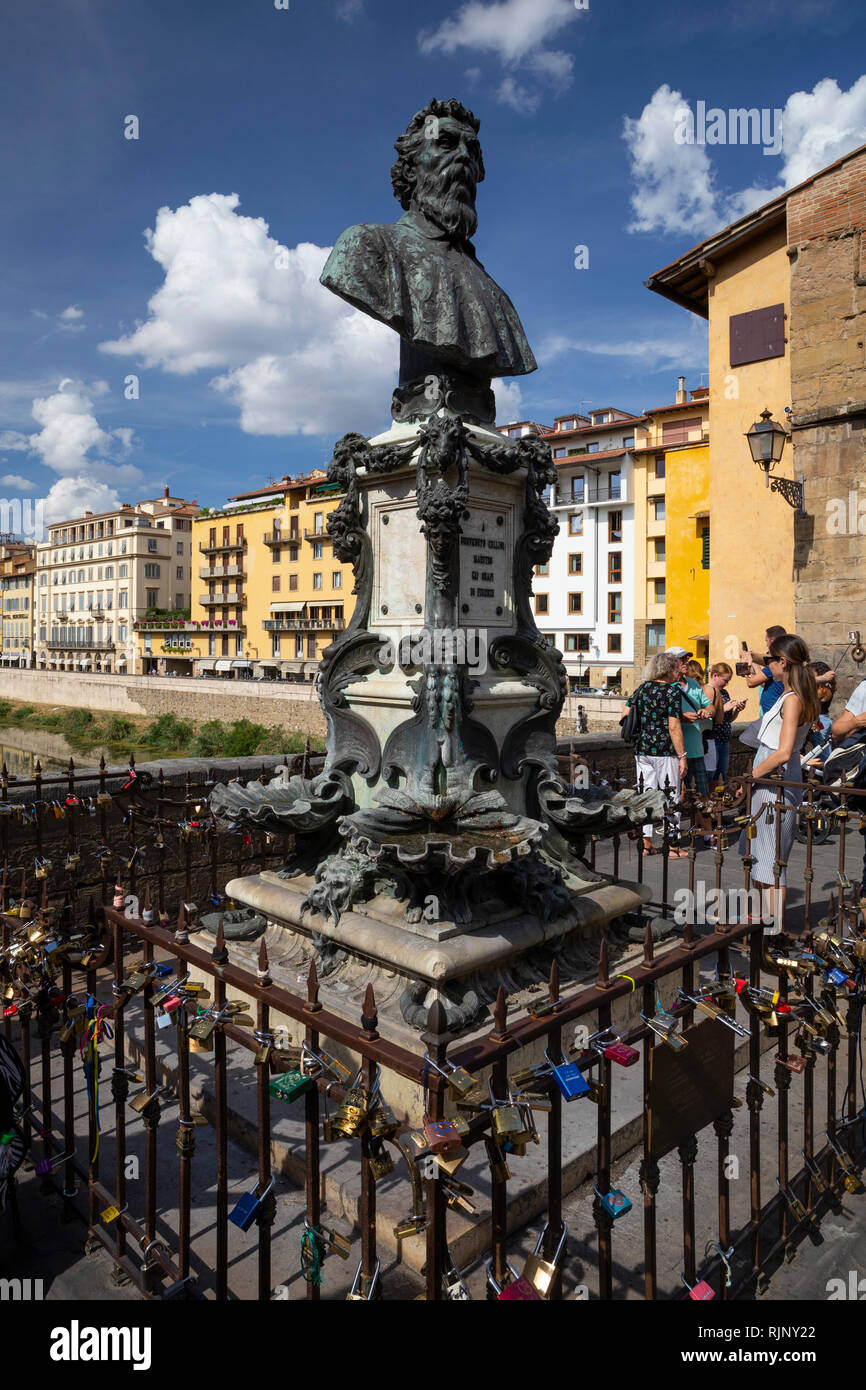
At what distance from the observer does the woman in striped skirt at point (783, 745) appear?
15.9ft

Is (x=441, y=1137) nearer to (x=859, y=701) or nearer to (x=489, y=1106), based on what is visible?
(x=489, y=1106)

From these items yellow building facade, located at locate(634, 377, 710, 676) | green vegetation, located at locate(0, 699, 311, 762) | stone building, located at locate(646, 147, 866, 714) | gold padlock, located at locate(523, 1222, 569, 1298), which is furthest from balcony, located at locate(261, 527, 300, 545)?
gold padlock, located at locate(523, 1222, 569, 1298)

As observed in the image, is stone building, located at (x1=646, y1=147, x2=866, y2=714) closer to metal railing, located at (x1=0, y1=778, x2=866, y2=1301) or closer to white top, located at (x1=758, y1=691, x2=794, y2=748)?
white top, located at (x1=758, y1=691, x2=794, y2=748)

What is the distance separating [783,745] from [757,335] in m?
10.3

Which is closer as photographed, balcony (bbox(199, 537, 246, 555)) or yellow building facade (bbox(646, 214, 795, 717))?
yellow building facade (bbox(646, 214, 795, 717))

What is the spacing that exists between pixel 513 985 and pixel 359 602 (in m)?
2.25

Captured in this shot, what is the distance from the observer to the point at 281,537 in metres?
50.0

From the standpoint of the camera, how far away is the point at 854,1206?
2.98m

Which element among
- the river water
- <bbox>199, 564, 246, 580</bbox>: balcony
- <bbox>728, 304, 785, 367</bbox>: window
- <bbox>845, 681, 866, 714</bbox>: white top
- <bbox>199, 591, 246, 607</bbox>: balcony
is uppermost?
<bbox>199, 564, 246, 580</bbox>: balcony

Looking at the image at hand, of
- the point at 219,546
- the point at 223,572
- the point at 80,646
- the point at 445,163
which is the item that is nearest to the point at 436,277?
the point at 445,163

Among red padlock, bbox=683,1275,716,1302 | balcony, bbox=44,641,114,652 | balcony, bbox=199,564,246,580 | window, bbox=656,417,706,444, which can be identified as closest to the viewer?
red padlock, bbox=683,1275,716,1302

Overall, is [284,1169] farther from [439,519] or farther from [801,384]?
[801,384]

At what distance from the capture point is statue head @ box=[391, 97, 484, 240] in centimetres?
476

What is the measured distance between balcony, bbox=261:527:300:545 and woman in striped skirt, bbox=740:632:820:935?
1808 inches
